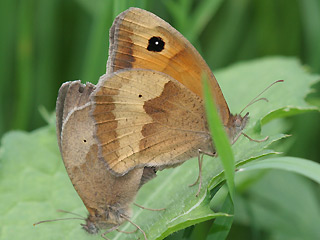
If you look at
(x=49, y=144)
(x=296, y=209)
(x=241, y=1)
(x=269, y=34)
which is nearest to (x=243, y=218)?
(x=296, y=209)

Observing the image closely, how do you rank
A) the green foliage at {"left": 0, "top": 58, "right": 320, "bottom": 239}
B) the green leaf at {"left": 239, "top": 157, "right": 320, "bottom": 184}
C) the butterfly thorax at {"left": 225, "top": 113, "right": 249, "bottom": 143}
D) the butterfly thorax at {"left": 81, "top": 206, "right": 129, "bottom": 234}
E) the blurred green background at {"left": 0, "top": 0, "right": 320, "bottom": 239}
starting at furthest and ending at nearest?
1. the blurred green background at {"left": 0, "top": 0, "right": 320, "bottom": 239}
2. the butterfly thorax at {"left": 225, "top": 113, "right": 249, "bottom": 143}
3. the butterfly thorax at {"left": 81, "top": 206, "right": 129, "bottom": 234}
4. the green foliage at {"left": 0, "top": 58, "right": 320, "bottom": 239}
5. the green leaf at {"left": 239, "top": 157, "right": 320, "bottom": 184}

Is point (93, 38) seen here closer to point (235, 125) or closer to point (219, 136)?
point (235, 125)

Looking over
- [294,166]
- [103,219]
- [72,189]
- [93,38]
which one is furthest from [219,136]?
[93,38]

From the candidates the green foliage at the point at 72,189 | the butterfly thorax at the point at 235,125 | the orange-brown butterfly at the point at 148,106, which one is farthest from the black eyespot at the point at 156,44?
the green foliage at the point at 72,189

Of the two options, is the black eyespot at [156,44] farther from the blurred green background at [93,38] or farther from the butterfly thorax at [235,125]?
the blurred green background at [93,38]

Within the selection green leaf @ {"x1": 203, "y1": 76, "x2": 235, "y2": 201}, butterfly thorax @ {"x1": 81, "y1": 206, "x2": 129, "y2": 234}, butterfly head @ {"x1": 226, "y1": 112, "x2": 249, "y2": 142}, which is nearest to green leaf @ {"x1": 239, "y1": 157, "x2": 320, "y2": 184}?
green leaf @ {"x1": 203, "y1": 76, "x2": 235, "y2": 201}

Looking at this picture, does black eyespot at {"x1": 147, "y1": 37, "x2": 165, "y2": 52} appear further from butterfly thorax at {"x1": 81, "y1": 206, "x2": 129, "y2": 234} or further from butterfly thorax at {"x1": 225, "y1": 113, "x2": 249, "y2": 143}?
butterfly thorax at {"x1": 81, "y1": 206, "x2": 129, "y2": 234}
